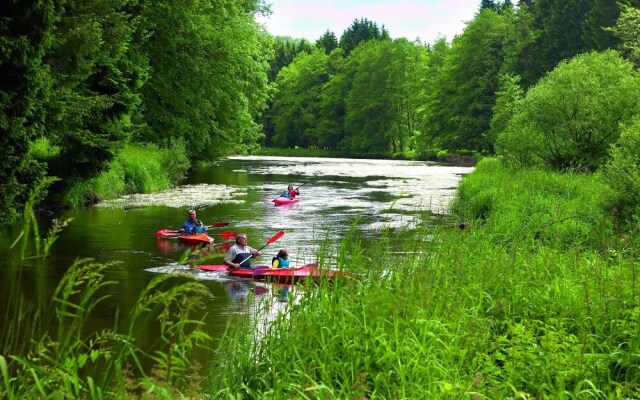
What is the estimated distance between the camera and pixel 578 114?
22938 mm

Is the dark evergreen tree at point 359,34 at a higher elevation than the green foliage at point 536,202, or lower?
higher

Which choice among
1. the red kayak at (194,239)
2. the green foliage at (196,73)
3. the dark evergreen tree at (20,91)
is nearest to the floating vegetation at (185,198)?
the green foliage at (196,73)

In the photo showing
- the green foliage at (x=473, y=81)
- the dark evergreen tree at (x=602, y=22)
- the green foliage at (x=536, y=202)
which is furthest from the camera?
the green foliage at (x=473, y=81)

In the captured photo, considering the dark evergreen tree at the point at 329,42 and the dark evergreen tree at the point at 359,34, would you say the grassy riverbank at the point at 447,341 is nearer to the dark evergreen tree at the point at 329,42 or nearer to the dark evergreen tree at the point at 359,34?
the dark evergreen tree at the point at 359,34

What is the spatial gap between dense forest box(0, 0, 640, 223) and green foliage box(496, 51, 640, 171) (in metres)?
0.05

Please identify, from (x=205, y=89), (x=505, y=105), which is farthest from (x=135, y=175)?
(x=505, y=105)

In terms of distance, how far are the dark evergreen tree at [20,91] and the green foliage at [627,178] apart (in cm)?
1098

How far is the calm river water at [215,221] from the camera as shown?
38.0 feet

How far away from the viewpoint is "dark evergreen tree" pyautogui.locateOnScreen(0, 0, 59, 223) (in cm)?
1355

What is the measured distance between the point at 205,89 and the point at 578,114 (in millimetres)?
19001

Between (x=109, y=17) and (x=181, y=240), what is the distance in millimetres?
7891

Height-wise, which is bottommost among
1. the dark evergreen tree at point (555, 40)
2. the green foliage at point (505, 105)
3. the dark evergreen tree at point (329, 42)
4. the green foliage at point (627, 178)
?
the green foliage at point (627, 178)

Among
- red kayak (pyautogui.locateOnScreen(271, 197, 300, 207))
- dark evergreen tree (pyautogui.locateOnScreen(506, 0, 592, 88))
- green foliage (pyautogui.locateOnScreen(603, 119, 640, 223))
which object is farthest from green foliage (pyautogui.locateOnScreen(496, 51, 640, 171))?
dark evergreen tree (pyautogui.locateOnScreen(506, 0, 592, 88))

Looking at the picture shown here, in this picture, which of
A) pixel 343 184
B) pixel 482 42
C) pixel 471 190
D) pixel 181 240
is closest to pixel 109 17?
pixel 181 240
